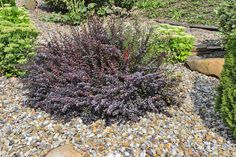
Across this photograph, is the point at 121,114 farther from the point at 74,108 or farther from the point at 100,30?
the point at 100,30

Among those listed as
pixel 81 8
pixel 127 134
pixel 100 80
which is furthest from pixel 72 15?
pixel 127 134

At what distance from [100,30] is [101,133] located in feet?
4.13

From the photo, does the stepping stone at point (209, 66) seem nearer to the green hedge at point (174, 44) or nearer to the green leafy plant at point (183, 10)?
the green hedge at point (174, 44)

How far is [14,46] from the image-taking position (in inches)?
209

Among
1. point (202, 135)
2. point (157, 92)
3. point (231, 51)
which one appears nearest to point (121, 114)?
point (157, 92)

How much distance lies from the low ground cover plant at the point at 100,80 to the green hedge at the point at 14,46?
0.81 meters

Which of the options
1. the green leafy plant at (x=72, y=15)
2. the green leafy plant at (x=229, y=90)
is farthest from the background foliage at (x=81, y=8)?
the green leafy plant at (x=229, y=90)

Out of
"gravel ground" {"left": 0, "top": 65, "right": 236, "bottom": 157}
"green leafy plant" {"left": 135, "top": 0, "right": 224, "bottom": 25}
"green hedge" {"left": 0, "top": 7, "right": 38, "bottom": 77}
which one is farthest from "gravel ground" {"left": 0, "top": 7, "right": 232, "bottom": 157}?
"green leafy plant" {"left": 135, "top": 0, "right": 224, "bottom": 25}

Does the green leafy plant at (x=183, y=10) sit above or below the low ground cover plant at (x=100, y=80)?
below

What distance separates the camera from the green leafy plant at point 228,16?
6039mm

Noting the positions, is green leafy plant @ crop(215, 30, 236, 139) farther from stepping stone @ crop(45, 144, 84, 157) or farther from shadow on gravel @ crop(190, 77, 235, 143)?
stepping stone @ crop(45, 144, 84, 157)

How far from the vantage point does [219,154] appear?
12.5 ft

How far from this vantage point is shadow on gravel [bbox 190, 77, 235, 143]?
13.5 ft

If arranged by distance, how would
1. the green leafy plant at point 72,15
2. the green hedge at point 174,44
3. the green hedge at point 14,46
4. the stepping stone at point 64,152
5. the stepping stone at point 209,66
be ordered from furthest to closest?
the green leafy plant at point 72,15 < the green hedge at point 174,44 < the stepping stone at point 209,66 < the green hedge at point 14,46 < the stepping stone at point 64,152
